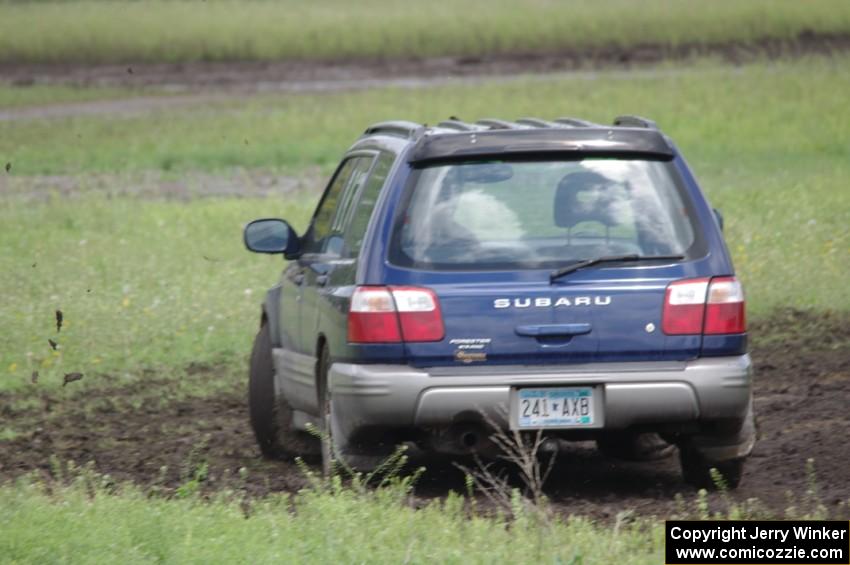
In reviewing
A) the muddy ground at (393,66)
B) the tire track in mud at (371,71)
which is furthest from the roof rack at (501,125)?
the muddy ground at (393,66)

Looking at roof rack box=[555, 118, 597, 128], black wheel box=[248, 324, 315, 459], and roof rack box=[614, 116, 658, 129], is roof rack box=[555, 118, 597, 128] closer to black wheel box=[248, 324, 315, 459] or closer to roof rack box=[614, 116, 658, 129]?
roof rack box=[614, 116, 658, 129]

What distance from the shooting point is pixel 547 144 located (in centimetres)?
848

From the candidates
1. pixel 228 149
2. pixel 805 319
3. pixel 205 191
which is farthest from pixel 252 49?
pixel 805 319

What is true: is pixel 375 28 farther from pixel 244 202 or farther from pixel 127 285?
pixel 127 285

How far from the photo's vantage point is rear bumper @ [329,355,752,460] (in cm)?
805

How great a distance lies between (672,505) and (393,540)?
5.74 ft

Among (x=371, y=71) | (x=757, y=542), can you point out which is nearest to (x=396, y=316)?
(x=757, y=542)

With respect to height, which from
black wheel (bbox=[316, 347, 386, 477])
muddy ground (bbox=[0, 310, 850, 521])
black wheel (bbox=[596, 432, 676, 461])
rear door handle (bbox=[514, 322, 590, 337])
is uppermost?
rear door handle (bbox=[514, 322, 590, 337])

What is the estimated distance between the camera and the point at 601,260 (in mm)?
8227

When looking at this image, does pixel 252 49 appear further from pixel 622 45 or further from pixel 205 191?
pixel 205 191

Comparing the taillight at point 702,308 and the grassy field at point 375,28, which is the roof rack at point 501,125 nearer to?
the taillight at point 702,308

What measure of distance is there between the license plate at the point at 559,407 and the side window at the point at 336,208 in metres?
1.55

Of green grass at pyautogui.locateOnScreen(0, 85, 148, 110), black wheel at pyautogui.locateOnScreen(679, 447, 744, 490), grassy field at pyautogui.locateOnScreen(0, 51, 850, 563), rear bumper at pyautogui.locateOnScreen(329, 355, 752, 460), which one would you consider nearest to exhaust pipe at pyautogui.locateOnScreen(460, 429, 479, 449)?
rear bumper at pyautogui.locateOnScreen(329, 355, 752, 460)

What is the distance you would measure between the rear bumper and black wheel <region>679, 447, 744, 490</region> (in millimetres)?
479
